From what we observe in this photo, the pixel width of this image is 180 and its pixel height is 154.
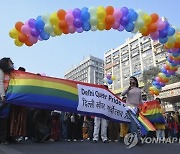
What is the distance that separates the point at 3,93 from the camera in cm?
584

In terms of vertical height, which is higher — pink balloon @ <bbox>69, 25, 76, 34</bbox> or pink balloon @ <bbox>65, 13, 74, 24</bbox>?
pink balloon @ <bbox>65, 13, 74, 24</bbox>

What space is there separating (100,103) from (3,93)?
2.26 m

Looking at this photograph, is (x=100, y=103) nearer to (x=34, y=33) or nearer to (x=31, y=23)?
(x=34, y=33)

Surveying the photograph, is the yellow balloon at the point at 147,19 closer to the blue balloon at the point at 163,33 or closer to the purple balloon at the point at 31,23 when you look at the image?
the blue balloon at the point at 163,33

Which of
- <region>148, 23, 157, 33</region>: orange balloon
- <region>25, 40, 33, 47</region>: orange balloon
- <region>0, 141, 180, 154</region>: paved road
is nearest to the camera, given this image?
<region>0, 141, 180, 154</region>: paved road

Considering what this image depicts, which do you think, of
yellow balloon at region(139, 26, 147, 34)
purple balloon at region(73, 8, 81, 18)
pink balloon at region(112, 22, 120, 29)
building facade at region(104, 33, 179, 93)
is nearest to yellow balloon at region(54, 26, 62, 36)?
purple balloon at region(73, 8, 81, 18)

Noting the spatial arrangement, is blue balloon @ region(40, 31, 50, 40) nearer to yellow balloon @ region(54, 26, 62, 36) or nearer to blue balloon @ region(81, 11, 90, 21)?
yellow balloon @ region(54, 26, 62, 36)

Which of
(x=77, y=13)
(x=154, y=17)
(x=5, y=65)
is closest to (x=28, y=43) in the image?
(x=77, y=13)

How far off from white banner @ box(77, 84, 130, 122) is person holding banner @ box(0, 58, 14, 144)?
1.62 meters

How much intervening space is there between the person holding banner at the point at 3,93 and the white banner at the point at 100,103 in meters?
1.62

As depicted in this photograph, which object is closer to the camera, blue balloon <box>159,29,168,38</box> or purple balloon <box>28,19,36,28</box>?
purple balloon <box>28,19,36,28</box>

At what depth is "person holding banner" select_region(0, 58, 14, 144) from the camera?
5.89 meters

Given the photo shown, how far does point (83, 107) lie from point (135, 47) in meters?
90.2

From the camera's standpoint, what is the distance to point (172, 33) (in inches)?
390
